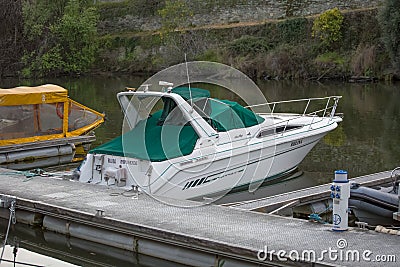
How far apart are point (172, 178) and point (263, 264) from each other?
11.9ft

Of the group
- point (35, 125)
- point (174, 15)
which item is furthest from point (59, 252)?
point (174, 15)

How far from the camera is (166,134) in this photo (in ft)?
38.9

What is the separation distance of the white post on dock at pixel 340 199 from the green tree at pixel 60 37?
40.2 metres

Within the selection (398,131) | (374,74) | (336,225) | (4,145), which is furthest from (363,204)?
(374,74)

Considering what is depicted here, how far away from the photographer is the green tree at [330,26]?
130 ft

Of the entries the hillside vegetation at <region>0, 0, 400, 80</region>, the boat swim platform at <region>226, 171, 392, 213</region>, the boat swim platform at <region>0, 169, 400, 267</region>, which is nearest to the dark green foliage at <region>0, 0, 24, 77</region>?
the hillside vegetation at <region>0, 0, 400, 80</region>

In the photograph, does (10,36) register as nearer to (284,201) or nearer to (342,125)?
(342,125)

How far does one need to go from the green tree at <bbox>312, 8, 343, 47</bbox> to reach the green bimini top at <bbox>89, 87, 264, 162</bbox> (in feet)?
91.2

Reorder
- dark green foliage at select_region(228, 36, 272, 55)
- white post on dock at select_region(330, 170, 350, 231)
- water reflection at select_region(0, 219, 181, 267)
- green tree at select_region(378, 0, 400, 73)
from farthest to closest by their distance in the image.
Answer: dark green foliage at select_region(228, 36, 272, 55), green tree at select_region(378, 0, 400, 73), water reflection at select_region(0, 219, 181, 267), white post on dock at select_region(330, 170, 350, 231)

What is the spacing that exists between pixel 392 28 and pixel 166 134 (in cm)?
2548

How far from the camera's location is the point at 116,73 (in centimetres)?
4788

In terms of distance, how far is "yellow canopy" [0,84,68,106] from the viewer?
16.6m

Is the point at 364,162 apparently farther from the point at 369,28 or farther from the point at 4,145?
the point at 369,28

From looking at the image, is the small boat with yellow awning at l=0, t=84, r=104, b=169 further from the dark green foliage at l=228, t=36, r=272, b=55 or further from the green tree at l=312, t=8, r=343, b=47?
the dark green foliage at l=228, t=36, r=272, b=55
